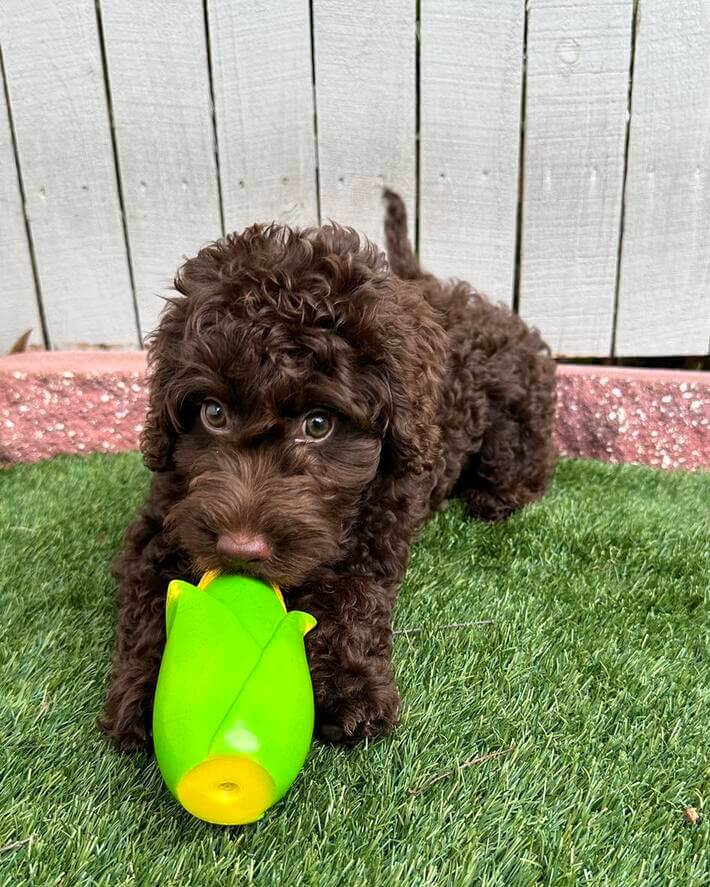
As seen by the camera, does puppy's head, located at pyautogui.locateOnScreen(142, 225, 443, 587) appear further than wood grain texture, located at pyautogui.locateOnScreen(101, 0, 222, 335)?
No

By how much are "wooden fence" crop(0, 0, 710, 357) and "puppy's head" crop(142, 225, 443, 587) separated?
178 centimetres

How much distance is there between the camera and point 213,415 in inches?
75.8

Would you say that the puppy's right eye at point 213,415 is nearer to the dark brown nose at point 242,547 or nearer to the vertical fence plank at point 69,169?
the dark brown nose at point 242,547

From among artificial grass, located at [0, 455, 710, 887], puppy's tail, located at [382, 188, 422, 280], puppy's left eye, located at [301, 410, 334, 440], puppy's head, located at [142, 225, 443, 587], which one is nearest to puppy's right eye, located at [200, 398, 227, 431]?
puppy's head, located at [142, 225, 443, 587]

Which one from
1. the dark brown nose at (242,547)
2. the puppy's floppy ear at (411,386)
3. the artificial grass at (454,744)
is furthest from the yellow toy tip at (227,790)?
the puppy's floppy ear at (411,386)

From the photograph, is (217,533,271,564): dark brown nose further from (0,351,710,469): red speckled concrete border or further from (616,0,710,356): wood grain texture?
(616,0,710,356): wood grain texture

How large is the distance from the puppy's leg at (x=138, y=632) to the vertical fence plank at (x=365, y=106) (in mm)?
2265

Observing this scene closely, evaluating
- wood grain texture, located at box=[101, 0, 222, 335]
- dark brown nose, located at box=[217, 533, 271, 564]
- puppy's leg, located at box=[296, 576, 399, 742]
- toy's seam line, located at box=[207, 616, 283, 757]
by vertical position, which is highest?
wood grain texture, located at box=[101, 0, 222, 335]

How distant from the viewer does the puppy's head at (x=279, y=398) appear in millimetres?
1759

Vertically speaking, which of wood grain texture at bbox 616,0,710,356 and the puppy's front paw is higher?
wood grain texture at bbox 616,0,710,356

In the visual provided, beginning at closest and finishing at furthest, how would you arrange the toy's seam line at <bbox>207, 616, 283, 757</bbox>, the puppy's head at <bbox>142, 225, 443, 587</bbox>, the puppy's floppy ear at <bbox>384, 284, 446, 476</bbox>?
the toy's seam line at <bbox>207, 616, 283, 757</bbox> < the puppy's head at <bbox>142, 225, 443, 587</bbox> < the puppy's floppy ear at <bbox>384, 284, 446, 476</bbox>

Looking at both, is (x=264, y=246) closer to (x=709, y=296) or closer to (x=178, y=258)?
(x=178, y=258)

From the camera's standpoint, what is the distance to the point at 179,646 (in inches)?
59.7

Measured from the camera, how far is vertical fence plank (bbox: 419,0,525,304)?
3.47 meters
